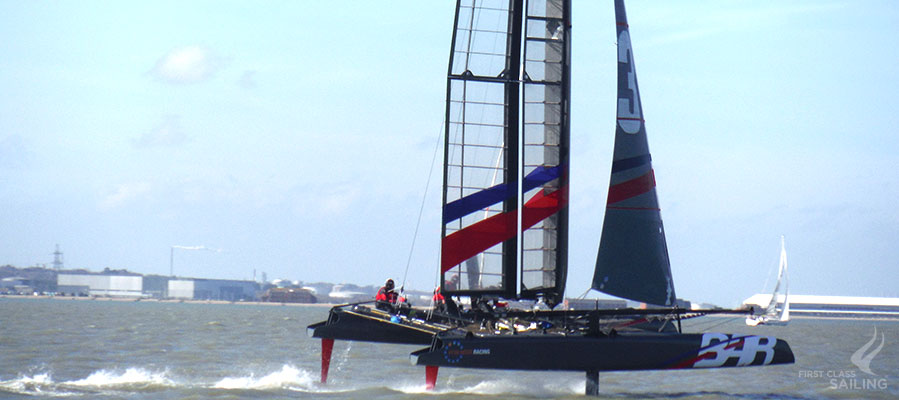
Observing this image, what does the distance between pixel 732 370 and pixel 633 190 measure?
637cm

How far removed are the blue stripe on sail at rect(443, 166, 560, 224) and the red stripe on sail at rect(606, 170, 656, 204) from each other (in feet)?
2.60

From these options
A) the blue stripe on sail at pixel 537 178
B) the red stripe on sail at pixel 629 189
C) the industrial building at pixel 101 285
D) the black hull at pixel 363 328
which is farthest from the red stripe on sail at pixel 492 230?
the industrial building at pixel 101 285

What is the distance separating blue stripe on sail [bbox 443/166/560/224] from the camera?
1394 centimetres

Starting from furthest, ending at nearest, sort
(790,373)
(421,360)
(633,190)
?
(790,373) → (633,190) → (421,360)

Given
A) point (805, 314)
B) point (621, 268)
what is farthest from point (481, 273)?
point (805, 314)

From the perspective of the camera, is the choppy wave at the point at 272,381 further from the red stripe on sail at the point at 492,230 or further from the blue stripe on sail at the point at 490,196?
the blue stripe on sail at the point at 490,196

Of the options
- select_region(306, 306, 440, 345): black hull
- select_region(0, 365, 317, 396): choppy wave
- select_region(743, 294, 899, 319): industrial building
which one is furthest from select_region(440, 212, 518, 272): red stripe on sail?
select_region(743, 294, 899, 319): industrial building

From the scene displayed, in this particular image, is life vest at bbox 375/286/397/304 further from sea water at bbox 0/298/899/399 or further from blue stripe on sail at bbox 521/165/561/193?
blue stripe on sail at bbox 521/165/561/193

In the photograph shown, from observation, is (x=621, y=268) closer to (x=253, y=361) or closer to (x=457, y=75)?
(x=457, y=75)

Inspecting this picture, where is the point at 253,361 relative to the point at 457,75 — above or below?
below

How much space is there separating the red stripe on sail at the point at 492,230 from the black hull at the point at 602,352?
1.79m

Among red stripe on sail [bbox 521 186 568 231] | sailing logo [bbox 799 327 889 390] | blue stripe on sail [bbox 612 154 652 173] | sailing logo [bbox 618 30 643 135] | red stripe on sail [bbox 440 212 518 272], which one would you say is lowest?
sailing logo [bbox 799 327 889 390]

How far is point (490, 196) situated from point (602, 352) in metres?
2.63

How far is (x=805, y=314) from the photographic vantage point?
4400 inches
